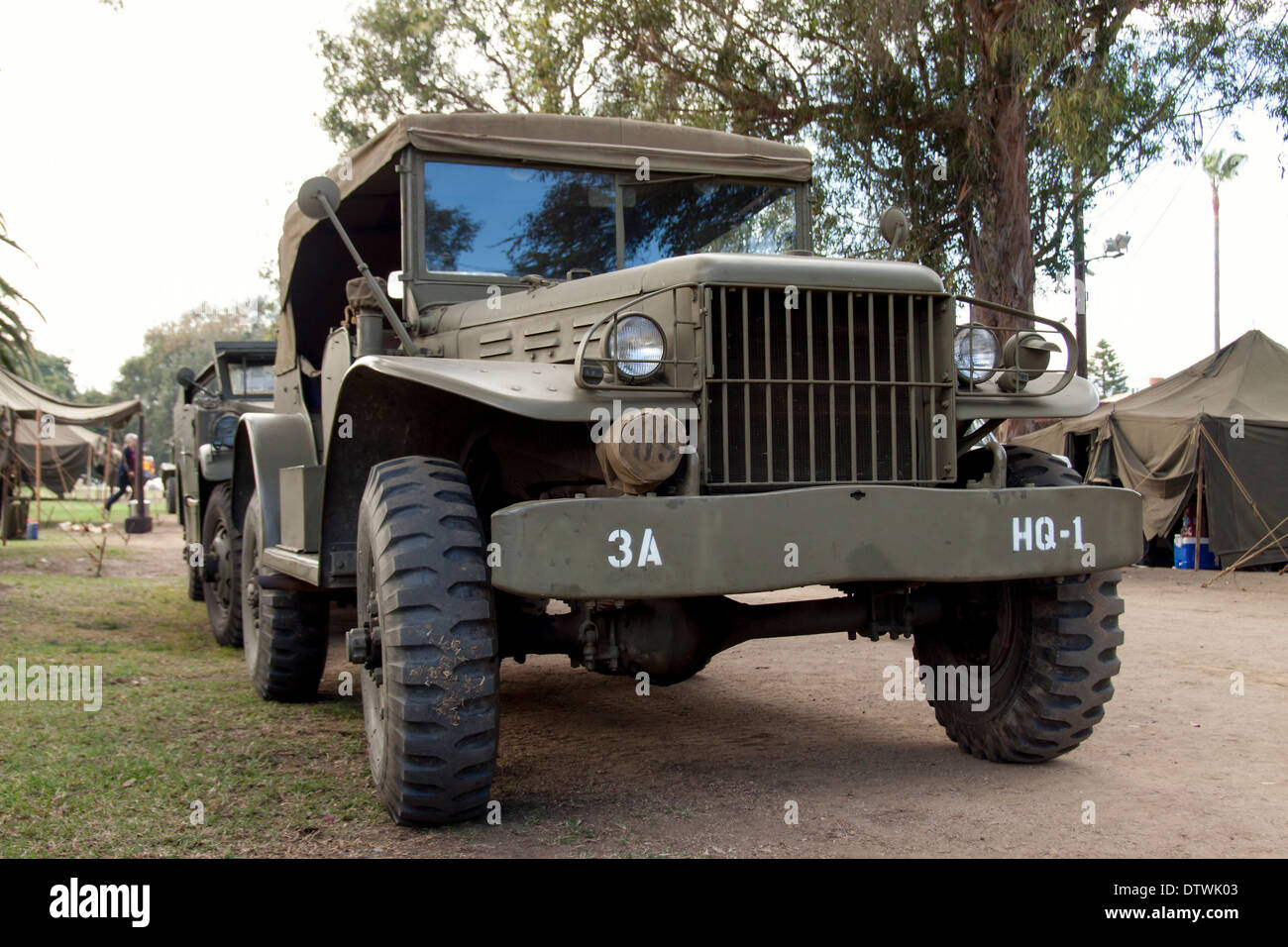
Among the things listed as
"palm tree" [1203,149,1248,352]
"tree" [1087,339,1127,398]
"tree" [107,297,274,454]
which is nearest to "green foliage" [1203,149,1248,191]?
"palm tree" [1203,149,1248,352]

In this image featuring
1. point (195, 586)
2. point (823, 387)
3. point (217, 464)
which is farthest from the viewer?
point (195, 586)

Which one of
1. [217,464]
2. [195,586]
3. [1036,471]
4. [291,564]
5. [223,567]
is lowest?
[195,586]

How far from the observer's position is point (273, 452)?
19.1 ft

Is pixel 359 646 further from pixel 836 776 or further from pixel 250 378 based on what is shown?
pixel 250 378

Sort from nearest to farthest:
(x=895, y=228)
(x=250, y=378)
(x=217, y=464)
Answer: (x=895, y=228) < (x=217, y=464) < (x=250, y=378)

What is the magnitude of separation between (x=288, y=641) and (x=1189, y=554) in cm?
1196

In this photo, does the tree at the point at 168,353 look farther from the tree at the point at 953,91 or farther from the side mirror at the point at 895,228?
the side mirror at the point at 895,228

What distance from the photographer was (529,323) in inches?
183

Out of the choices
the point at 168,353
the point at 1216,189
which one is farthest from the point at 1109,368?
the point at 168,353

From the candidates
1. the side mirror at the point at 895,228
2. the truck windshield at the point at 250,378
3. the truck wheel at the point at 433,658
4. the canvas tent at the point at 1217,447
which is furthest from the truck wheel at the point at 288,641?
the canvas tent at the point at 1217,447

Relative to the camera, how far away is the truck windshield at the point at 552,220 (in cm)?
521

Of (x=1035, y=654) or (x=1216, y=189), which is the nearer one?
(x=1035, y=654)

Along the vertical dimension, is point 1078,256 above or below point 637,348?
above

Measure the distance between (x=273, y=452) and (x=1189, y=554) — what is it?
12015 millimetres
